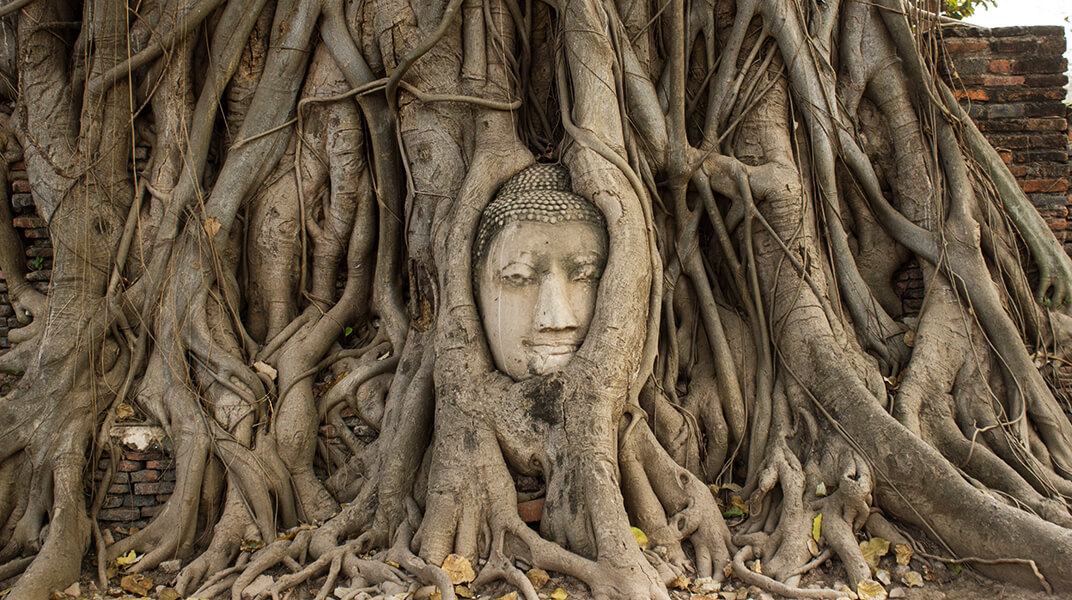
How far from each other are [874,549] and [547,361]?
4.76ft

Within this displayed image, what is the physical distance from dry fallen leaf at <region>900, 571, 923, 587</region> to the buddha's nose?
1544mm

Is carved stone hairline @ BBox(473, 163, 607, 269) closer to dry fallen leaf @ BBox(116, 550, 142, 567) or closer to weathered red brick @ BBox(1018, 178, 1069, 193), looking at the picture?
dry fallen leaf @ BBox(116, 550, 142, 567)

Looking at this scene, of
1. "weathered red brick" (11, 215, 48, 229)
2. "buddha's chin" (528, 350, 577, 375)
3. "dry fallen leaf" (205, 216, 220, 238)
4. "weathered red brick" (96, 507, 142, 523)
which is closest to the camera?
"buddha's chin" (528, 350, 577, 375)

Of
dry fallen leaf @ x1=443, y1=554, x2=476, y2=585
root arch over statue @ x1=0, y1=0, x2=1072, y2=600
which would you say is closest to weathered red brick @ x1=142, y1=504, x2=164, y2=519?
root arch over statue @ x1=0, y1=0, x2=1072, y2=600

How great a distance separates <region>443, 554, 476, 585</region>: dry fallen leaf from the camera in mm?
2930

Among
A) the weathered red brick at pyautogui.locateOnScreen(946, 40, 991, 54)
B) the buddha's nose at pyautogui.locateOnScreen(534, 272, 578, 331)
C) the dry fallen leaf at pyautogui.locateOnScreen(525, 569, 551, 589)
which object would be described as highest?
the weathered red brick at pyautogui.locateOnScreen(946, 40, 991, 54)

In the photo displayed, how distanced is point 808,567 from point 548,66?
106 inches

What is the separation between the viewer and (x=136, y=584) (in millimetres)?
3230

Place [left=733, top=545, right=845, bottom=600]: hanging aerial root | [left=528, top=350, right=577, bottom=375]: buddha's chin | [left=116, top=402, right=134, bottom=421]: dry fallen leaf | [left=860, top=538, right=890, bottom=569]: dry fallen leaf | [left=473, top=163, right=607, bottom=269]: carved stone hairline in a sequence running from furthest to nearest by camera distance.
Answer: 1. [left=116, top=402, right=134, bottom=421]: dry fallen leaf
2. [left=473, top=163, right=607, bottom=269]: carved stone hairline
3. [left=528, top=350, right=577, bottom=375]: buddha's chin
4. [left=860, top=538, right=890, bottom=569]: dry fallen leaf
5. [left=733, top=545, right=845, bottom=600]: hanging aerial root

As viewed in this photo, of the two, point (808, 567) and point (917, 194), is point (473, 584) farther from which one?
point (917, 194)

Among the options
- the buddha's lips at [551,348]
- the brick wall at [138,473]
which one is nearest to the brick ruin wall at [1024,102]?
the brick wall at [138,473]

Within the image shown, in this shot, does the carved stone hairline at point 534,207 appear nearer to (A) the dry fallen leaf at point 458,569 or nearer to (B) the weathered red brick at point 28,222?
(A) the dry fallen leaf at point 458,569

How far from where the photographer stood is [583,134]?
3.61 m

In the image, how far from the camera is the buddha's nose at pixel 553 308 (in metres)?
3.26
